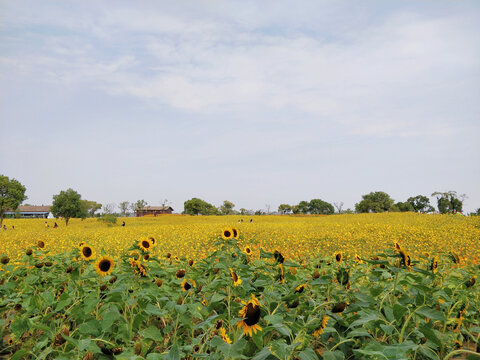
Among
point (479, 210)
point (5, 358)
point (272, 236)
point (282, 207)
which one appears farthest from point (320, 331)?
point (282, 207)

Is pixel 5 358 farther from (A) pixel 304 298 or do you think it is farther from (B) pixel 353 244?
(B) pixel 353 244

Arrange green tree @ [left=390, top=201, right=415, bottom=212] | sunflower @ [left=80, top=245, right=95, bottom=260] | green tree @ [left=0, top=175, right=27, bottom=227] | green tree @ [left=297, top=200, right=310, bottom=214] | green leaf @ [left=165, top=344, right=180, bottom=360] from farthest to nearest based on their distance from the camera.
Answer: green tree @ [left=297, top=200, right=310, bottom=214] < green tree @ [left=390, top=201, right=415, bottom=212] < green tree @ [left=0, top=175, right=27, bottom=227] < sunflower @ [left=80, top=245, right=95, bottom=260] < green leaf @ [left=165, top=344, right=180, bottom=360]

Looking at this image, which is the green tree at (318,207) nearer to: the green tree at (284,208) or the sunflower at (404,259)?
the green tree at (284,208)

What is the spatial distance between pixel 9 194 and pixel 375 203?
6379cm

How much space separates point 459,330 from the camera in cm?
272

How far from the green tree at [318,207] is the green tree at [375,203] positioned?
1303 cm

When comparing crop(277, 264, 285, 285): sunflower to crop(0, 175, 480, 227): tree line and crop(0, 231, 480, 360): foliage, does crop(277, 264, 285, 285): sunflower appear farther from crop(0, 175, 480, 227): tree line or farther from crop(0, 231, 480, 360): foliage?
crop(0, 175, 480, 227): tree line

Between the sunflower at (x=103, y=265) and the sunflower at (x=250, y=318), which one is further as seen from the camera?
the sunflower at (x=103, y=265)

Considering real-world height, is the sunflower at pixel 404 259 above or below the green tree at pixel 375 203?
below

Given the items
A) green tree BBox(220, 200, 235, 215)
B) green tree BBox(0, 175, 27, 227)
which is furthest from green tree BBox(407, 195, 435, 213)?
green tree BBox(0, 175, 27, 227)

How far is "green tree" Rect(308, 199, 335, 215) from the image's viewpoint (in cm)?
8588

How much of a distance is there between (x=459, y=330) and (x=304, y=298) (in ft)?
4.17

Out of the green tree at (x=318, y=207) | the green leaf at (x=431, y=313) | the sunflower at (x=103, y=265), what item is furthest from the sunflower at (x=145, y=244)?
the green tree at (x=318, y=207)

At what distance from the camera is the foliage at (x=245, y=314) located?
5.89 ft
